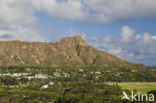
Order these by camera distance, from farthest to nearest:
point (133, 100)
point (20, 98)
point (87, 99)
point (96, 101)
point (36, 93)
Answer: point (36, 93), point (20, 98), point (87, 99), point (96, 101), point (133, 100)

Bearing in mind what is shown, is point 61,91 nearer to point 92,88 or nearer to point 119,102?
point 92,88

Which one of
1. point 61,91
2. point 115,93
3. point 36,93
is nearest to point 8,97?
point 36,93

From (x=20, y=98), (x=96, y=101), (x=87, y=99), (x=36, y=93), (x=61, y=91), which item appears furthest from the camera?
(x=61, y=91)

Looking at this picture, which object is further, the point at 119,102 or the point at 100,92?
the point at 100,92

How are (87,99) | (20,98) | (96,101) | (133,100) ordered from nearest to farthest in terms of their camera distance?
(133,100) → (96,101) → (87,99) → (20,98)

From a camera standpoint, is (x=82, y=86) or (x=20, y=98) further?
(x=82, y=86)

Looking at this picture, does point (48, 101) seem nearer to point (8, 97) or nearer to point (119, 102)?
point (8, 97)

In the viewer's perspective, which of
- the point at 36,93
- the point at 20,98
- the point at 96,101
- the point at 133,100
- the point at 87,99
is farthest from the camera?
the point at 36,93

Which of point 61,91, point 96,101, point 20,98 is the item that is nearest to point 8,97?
point 20,98
